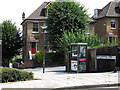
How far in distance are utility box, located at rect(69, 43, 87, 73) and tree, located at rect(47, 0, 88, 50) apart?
18.5 m

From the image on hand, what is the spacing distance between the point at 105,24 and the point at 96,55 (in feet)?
93.8

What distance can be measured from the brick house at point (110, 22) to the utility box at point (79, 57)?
88.6 ft

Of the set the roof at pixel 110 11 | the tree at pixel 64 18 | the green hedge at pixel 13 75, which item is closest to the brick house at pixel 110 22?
the roof at pixel 110 11

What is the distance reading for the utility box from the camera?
1897cm

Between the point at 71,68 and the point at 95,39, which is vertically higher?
the point at 95,39

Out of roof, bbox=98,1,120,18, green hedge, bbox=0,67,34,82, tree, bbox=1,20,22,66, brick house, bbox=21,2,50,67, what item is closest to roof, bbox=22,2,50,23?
brick house, bbox=21,2,50,67

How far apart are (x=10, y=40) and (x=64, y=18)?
49.6ft

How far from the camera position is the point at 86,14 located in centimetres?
3994

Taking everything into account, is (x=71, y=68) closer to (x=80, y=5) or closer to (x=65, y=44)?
(x=65, y=44)

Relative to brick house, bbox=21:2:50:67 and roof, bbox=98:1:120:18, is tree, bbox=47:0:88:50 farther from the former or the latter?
roof, bbox=98:1:120:18

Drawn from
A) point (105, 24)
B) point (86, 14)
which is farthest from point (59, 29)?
point (105, 24)

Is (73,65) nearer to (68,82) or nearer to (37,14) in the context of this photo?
(68,82)

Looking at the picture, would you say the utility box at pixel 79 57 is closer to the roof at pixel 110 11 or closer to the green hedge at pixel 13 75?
the green hedge at pixel 13 75

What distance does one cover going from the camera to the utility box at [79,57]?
19.0 m
